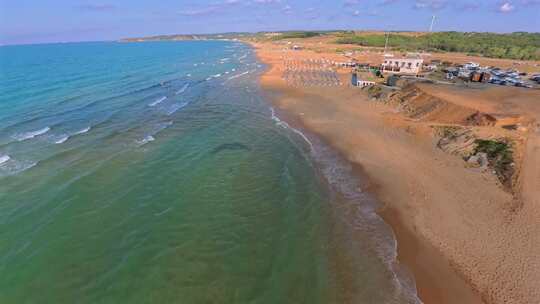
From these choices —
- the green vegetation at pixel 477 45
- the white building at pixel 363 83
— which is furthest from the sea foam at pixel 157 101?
the green vegetation at pixel 477 45

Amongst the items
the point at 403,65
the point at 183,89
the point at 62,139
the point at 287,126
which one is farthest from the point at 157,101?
the point at 403,65

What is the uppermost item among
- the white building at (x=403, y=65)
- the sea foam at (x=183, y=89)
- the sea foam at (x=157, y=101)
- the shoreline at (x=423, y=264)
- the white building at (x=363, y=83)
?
the white building at (x=403, y=65)

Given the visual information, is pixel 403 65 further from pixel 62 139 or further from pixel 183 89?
pixel 62 139

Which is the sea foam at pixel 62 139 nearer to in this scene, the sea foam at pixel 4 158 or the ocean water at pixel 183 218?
the ocean water at pixel 183 218

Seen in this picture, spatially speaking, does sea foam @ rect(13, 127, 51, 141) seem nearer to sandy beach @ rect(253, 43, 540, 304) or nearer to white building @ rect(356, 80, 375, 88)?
sandy beach @ rect(253, 43, 540, 304)

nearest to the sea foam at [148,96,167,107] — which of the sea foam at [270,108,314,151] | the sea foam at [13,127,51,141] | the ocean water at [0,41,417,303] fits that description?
the ocean water at [0,41,417,303]

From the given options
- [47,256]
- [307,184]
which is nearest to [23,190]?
[47,256]

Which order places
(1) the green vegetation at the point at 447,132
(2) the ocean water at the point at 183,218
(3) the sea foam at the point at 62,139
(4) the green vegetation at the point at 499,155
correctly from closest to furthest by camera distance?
1. (2) the ocean water at the point at 183,218
2. (4) the green vegetation at the point at 499,155
3. (1) the green vegetation at the point at 447,132
4. (3) the sea foam at the point at 62,139
